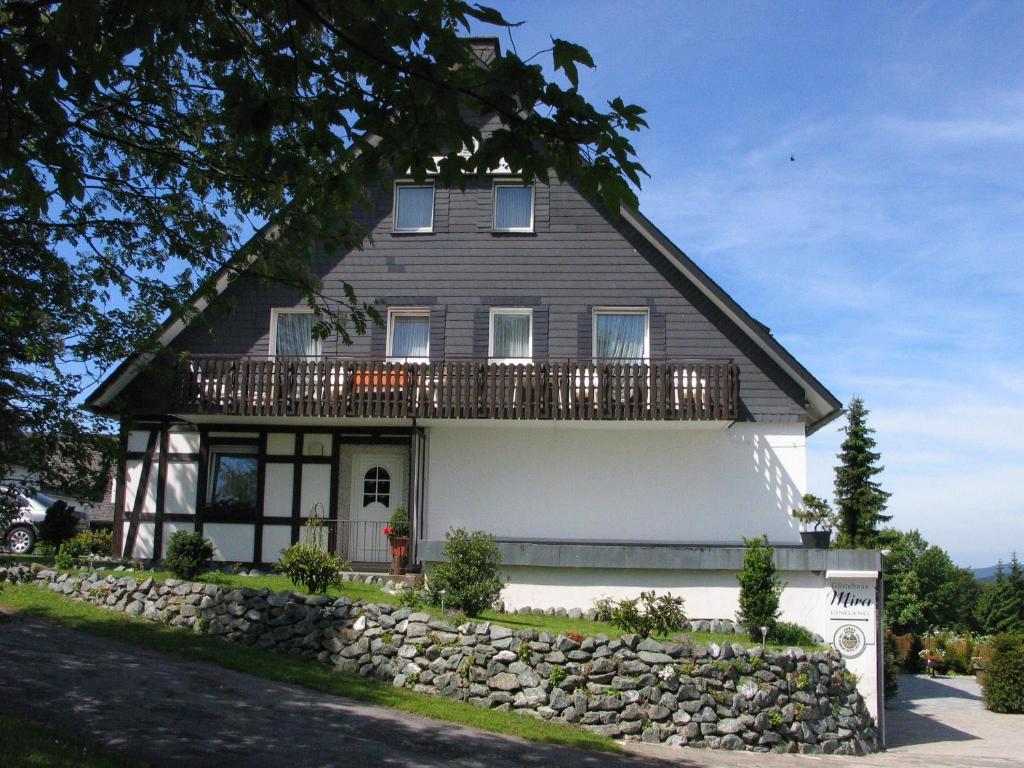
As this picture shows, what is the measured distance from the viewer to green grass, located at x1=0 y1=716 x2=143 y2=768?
305 inches

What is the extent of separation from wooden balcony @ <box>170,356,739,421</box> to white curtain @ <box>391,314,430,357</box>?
1407mm

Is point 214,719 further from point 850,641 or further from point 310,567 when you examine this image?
point 850,641

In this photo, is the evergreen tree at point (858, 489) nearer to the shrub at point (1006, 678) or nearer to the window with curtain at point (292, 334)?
the shrub at point (1006, 678)

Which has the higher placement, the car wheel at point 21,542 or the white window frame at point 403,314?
the white window frame at point 403,314

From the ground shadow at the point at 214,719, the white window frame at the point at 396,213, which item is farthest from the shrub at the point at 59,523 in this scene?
the white window frame at the point at 396,213

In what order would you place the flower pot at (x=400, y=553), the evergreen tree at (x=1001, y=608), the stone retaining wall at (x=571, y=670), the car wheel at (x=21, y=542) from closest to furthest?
the stone retaining wall at (x=571, y=670), the flower pot at (x=400, y=553), the car wheel at (x=21, y=542), the evergreen tree at (x=1001, y=608)

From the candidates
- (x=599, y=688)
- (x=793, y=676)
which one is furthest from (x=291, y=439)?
(x=793, y=676)

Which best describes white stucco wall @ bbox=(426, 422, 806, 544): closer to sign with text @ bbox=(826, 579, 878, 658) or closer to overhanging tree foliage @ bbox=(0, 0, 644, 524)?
sign with text @ bbox=(826, 579, 878, 658)

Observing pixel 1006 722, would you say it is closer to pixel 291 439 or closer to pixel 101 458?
pixel 291 439

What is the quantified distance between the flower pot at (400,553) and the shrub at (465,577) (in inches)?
144

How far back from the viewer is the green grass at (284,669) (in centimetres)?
1227

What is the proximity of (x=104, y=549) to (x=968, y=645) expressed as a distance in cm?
2777

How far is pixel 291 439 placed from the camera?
67.7ft

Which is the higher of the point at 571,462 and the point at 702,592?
the point at 571,462
